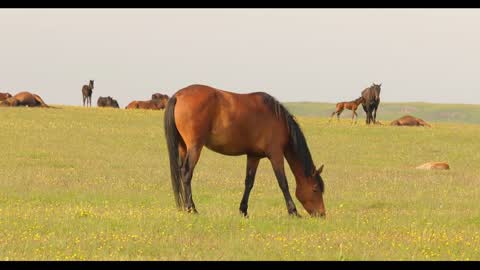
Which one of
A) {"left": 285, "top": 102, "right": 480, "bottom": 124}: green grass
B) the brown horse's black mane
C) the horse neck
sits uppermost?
the brown horse's black mane

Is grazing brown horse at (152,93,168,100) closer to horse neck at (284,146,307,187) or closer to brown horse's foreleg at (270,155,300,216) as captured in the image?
horse neck at (284,146,307,187)

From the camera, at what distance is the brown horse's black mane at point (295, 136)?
51.1ft

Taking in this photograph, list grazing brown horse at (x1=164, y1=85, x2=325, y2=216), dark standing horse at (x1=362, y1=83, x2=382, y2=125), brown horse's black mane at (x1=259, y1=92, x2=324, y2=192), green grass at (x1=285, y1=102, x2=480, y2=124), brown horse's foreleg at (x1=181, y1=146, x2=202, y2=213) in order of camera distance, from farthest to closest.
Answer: green grass at (x1=285, y1=102, x2=480, y2=124) < dark standing horse at (x1=362, y1=83, x2=382, y2=125) < brown horse's black mane at (x1=259, y1=92, x2=324, y2=192) < grazing brown horse at (x1=164, y1=85, x2=325, y2=216) < brown horse's foreleg at (x1=181, y1=146, x2=202, y2=213)

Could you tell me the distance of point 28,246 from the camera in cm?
1110

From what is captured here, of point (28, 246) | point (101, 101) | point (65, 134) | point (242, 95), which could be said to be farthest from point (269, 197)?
point (101, 101)

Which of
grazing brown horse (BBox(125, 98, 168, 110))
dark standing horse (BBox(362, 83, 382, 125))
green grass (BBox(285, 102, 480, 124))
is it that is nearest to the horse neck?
dark standing horse (BBox(362, 83, 382, 125))

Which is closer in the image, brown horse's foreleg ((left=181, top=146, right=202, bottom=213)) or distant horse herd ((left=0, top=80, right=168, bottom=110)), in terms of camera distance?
brown horse's foreleg ((left=181, top=146, right=202, bottom=213))

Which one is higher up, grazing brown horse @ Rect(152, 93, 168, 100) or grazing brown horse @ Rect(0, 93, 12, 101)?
grazing brown horse @ Rect(0, 93, 12, 101)

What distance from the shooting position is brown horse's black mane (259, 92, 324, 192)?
15570 mm

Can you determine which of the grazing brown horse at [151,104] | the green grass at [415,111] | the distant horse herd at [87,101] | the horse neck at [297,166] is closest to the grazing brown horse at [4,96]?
the distant horse herd at [87,101]

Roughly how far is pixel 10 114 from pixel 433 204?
35701 millimetres

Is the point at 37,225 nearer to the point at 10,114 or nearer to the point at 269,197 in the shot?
the point at 269,197

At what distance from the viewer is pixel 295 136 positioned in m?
15.5

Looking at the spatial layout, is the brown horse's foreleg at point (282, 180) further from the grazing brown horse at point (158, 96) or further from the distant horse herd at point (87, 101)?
the grazing brown horse at point (158, 96)
